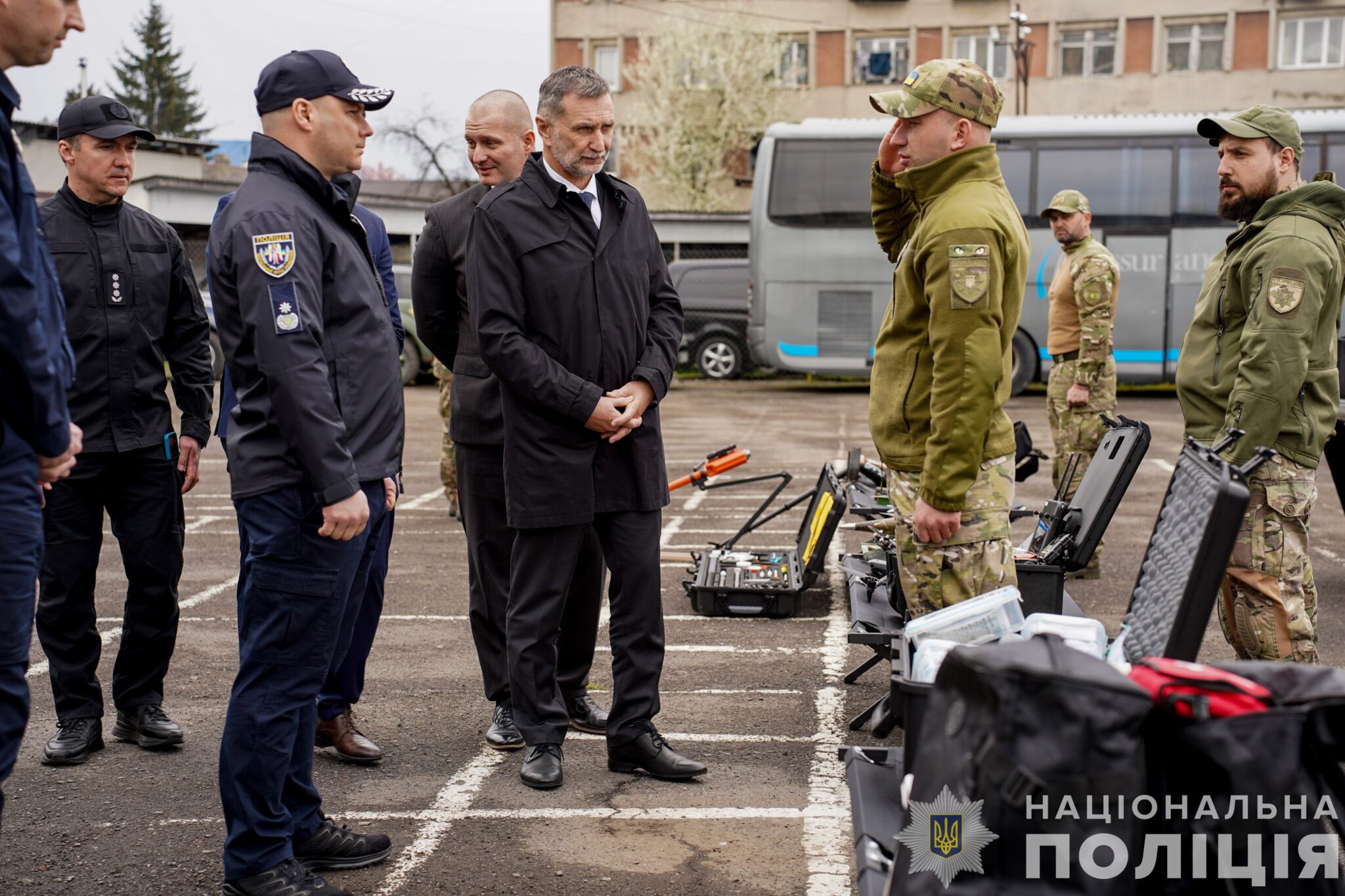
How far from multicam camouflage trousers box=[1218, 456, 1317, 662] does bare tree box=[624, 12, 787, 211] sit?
121ft

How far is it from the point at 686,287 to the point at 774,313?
2599 mm

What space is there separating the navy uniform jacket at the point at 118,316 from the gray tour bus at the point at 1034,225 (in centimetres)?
1513

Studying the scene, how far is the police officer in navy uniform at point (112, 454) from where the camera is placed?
457 centimetres

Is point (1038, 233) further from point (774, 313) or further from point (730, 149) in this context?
point (730, 149)

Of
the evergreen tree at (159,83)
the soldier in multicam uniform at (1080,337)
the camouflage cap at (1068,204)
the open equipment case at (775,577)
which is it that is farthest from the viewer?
the evergreen tree at (159,83)

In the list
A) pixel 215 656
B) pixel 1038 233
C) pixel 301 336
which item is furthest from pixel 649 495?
pixel 1038 233

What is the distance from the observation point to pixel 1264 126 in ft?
14.5

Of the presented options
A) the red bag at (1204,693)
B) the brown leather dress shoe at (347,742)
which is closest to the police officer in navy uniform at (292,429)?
the brown leather dress shoe at (347,742)

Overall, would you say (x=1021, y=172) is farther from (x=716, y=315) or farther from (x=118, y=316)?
(x=118, y=316)

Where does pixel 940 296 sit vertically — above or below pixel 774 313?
above

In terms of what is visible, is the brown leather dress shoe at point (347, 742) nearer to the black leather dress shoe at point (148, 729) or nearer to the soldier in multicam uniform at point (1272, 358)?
the black leather dress shoe at point (148, 729)

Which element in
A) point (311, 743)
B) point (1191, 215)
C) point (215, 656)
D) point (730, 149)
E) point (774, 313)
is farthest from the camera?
point (730, 149)

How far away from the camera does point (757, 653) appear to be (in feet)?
19.2

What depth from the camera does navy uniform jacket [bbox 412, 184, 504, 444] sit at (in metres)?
4.68
